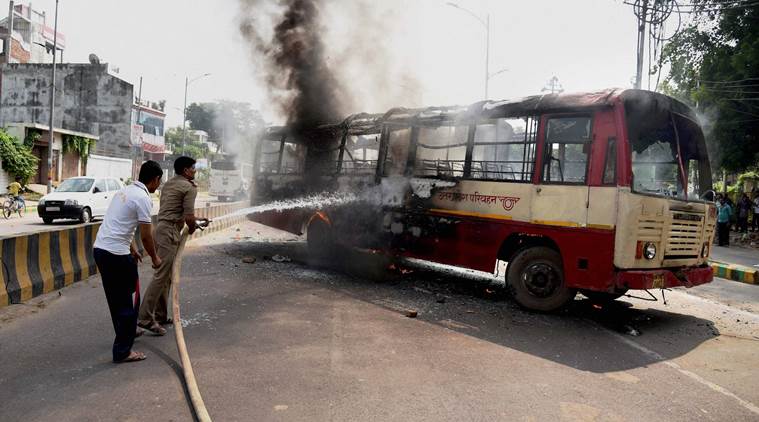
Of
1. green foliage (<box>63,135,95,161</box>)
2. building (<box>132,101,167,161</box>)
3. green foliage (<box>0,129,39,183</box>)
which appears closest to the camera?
green foliage (<box>0,129,39,183</box>)

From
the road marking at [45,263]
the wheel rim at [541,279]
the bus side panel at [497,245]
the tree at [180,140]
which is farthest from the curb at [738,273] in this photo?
the tree at [180,140]

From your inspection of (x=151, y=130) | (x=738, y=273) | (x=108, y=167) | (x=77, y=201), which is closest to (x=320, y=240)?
(x=738, y=273)

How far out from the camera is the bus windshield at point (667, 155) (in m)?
6.22

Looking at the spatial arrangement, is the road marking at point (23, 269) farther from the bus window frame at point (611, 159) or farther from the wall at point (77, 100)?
the wall at point (77, 100)

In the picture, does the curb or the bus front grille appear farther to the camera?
the curb

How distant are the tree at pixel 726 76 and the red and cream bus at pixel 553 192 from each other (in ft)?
42.5

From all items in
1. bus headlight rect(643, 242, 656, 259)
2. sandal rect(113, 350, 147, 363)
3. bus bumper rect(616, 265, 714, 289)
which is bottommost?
sandal rect(113, 350, 147, 363)

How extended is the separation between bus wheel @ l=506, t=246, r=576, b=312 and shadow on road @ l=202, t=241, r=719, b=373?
0.18 meters

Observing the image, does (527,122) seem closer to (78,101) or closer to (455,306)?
(455,306)

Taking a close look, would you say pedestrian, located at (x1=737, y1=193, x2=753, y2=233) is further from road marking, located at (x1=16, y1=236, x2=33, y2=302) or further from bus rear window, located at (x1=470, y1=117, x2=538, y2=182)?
road marking, located at (x1=16, y1=236, x2=33, y2=302)

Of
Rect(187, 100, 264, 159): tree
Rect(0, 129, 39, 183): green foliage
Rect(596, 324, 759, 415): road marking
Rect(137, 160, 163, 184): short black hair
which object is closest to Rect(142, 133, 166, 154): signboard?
Rect(187, 100, 264, 159): tree

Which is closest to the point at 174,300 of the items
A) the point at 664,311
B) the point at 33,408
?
the point at 33,408

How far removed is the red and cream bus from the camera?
6078 mm

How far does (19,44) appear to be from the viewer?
47312 mm
